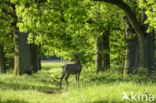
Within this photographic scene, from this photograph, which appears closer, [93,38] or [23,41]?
[23,41]

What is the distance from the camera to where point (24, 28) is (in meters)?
11.5

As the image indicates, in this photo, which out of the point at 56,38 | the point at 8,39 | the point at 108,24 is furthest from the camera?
the point at 8,39

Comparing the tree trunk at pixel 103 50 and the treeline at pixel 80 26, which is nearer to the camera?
the treeline at pixel 80 26

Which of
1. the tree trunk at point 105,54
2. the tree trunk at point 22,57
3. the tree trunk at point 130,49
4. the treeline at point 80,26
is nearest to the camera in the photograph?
the treeline at point 80,26

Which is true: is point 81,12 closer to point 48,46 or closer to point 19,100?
point 19,100

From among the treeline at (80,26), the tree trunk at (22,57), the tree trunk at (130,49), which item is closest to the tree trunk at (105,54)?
the treeline at (80,26)

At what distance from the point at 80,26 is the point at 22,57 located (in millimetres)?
5516

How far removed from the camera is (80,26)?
17.5 m

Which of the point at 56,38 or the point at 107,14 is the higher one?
the point at 107,14

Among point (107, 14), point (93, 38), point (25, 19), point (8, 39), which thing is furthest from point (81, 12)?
point (8, 39)

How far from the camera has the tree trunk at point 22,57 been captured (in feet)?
49.0

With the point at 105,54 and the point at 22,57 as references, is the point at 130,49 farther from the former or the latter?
the point at 22,57

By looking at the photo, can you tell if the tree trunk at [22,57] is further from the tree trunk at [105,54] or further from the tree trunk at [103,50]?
the tree trunk at [105,54]

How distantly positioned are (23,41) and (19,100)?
29.0ft
